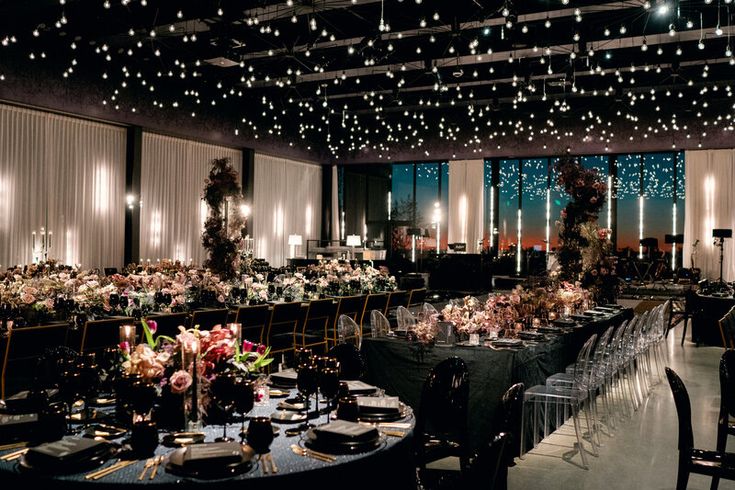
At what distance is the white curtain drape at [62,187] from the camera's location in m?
11.7

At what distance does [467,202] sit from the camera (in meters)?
19.2

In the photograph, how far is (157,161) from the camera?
48.2ft

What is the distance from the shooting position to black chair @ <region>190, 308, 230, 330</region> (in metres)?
6.76

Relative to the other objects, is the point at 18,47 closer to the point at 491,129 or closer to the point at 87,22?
the point at 87,22

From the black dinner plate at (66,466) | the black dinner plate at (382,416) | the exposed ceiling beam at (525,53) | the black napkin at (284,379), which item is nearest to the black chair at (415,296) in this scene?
the exposed ceiling beam at (525,53)

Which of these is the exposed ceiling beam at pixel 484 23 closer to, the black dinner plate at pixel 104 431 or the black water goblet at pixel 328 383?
the black water goblet at pixel 328 383

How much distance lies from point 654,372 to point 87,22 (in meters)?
10.3

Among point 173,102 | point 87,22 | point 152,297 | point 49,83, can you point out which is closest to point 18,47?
point 49,83

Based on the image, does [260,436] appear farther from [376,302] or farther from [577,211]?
[577,211]

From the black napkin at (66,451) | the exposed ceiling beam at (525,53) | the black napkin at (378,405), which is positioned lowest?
the black napkin at (378,405)

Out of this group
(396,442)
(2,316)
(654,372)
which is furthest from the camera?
(654,372)

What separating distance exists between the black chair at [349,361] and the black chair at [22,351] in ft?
8.62

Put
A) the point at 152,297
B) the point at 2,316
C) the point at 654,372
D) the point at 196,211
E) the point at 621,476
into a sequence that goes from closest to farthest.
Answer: the point at 621,476 < the point at 2,316 < the point at 152,297 < the point at 654,372 < the point at 196,211

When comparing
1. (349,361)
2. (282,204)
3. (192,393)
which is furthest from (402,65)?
(192,393)
